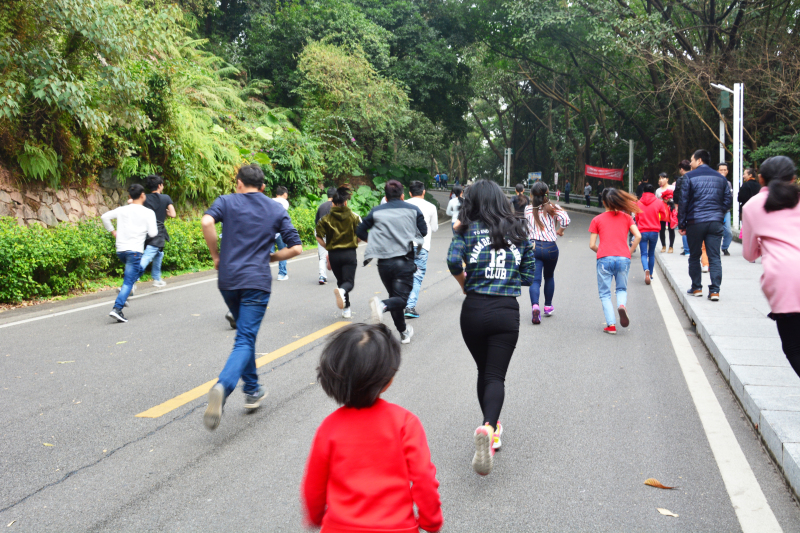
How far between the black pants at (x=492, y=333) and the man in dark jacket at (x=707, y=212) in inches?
234

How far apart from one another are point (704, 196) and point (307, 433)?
6.78 metres

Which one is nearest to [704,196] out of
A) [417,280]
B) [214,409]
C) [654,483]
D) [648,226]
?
[648,226]

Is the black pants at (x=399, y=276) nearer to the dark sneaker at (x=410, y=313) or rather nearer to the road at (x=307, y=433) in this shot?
the road at (x=307, y=433)

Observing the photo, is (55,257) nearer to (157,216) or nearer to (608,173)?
(157,216)

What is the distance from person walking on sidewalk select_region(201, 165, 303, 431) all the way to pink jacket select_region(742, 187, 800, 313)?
10.1 ft

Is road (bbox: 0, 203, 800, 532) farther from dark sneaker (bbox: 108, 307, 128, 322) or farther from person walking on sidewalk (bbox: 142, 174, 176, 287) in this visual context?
person walking on sidewalk (bbox: 142, 174, 176, 287)

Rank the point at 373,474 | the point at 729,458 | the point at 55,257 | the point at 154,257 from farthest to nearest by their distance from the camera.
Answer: the point at 154,257, the point at 55,257, the point at 729,458, the point at 373,474

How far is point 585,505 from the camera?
335 centimetres

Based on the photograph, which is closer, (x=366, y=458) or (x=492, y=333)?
(x=366, y=458)

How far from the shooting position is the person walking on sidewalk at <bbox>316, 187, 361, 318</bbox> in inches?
314

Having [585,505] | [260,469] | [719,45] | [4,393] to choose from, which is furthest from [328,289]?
[719,45]

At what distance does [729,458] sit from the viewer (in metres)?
3.94

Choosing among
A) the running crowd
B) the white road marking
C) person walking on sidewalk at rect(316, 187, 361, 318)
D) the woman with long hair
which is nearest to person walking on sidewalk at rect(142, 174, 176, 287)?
the running crowd

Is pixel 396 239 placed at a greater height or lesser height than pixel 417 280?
greater
